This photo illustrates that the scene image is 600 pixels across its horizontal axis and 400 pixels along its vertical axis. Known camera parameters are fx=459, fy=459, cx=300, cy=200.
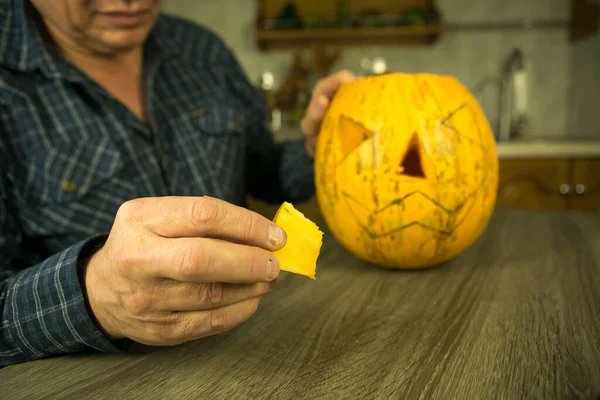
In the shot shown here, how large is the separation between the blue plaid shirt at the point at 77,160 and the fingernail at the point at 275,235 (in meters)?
0.20

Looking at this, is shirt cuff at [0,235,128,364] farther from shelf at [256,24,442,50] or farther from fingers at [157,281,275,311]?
shelf at [256,24,442,50]

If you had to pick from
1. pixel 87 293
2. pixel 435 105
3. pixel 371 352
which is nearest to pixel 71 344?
pixel 87 293

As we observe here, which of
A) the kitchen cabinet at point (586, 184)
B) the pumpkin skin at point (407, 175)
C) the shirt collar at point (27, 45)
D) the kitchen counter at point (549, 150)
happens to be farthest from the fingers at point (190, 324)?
the kitchen cabinet at point (586, 184)

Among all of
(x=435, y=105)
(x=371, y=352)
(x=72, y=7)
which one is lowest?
(x=371, y=352)

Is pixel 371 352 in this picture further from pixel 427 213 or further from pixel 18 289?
pixel 18 289

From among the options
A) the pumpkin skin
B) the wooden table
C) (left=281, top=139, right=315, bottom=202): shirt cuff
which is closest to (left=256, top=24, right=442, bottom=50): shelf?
(left=281, top=139, right=315, bottom=202): shirt cuff

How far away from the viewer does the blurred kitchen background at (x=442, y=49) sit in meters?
2.44

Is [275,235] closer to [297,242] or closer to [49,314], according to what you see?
[297,242]

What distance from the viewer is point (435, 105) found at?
634mm

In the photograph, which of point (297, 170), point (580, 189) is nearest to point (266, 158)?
point (297, 170)

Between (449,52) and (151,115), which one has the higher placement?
(449,52)

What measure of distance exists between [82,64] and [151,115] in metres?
0.16

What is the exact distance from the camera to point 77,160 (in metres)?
0.80

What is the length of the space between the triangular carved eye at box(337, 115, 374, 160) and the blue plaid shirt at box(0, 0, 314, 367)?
356mm
